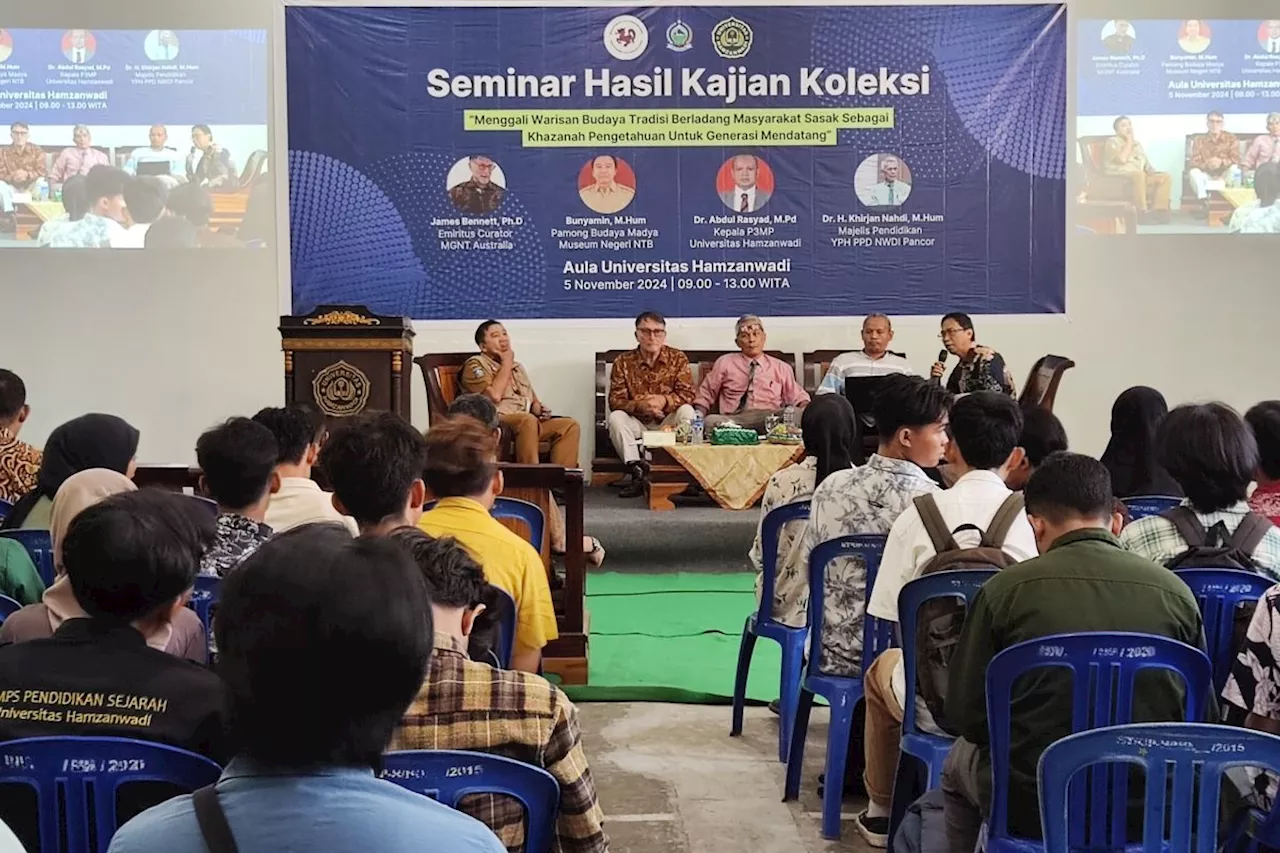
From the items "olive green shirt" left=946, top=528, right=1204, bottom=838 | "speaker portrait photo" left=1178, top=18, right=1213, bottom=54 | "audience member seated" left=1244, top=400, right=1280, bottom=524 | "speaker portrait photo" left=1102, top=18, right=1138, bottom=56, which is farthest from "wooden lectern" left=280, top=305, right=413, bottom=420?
"speaker portrait photo" left=1178, top=18, right=1213, bottom=54

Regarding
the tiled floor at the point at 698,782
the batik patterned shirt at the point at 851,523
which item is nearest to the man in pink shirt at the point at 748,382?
the tiled floor at the point at 698,782

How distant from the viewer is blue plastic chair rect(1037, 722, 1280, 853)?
1.50 metres

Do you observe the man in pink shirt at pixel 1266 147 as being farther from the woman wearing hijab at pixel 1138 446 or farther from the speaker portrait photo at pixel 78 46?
the speaker portrait photo at pixel 78 46

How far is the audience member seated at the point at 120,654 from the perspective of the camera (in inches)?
59.3

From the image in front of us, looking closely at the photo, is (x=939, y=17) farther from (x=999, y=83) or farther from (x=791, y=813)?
(x=791, y=813)

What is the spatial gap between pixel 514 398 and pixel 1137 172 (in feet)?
12.8

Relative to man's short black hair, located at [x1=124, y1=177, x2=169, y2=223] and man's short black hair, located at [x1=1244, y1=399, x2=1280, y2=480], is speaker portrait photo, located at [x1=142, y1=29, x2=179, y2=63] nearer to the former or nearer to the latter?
man's short black hair, located at [x1=124, y1=177, x2=169, y2=223]

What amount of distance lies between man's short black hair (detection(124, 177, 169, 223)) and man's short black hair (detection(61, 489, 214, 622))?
6119 mm

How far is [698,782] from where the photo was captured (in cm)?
310

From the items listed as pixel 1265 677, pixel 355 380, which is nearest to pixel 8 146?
pixel 355 380

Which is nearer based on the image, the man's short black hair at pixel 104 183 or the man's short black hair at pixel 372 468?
the man's short black hair at pixel 372 468

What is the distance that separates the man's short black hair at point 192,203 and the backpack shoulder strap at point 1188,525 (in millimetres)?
6176

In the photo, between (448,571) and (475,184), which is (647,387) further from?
(448,571)

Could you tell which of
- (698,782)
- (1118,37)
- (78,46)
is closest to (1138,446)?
(698,782)
